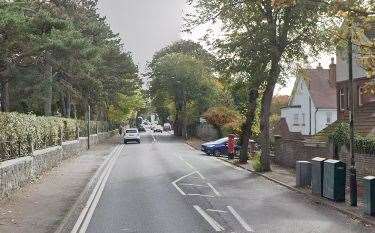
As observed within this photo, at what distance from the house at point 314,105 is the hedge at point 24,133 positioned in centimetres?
3301

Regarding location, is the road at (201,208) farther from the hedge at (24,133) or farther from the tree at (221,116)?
the tree at (221,116)

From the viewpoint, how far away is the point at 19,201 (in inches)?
703

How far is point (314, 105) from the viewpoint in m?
60.7

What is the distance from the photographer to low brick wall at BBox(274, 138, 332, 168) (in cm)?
2658

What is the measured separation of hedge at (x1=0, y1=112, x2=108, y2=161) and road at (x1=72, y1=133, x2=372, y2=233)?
3.59 meters


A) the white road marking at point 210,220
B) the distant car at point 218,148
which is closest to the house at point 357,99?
the distant car at point 218,148

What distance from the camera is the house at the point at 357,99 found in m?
29.9

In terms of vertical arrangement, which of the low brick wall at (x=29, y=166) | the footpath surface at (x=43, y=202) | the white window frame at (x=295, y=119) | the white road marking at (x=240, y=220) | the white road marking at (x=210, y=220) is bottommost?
the white road marking at (x=240, y=220)

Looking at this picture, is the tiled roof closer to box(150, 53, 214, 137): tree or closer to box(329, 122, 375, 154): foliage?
box(150, 53, 214, 137): tree

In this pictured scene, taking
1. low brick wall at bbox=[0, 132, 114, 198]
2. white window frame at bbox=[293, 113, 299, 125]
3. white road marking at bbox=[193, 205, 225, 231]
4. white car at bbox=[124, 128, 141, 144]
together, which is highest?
white window frame at bbox=[293, 113, 299, 125]

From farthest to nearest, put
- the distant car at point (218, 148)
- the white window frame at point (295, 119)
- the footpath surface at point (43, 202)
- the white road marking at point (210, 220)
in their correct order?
the white window frame at point (295, 119) → the distant car at point (218, 148) → the footpath surface at point (43, 202) → the white road marking at point (210, 220)

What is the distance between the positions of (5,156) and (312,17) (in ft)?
53.2

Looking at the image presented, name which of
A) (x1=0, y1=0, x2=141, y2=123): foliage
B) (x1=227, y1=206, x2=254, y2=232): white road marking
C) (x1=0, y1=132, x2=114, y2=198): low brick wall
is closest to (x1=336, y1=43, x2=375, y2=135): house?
(x1=227, y1=206, x2=254, y2=232): white road marking

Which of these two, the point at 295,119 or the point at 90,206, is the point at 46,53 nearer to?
the point at 90,206
